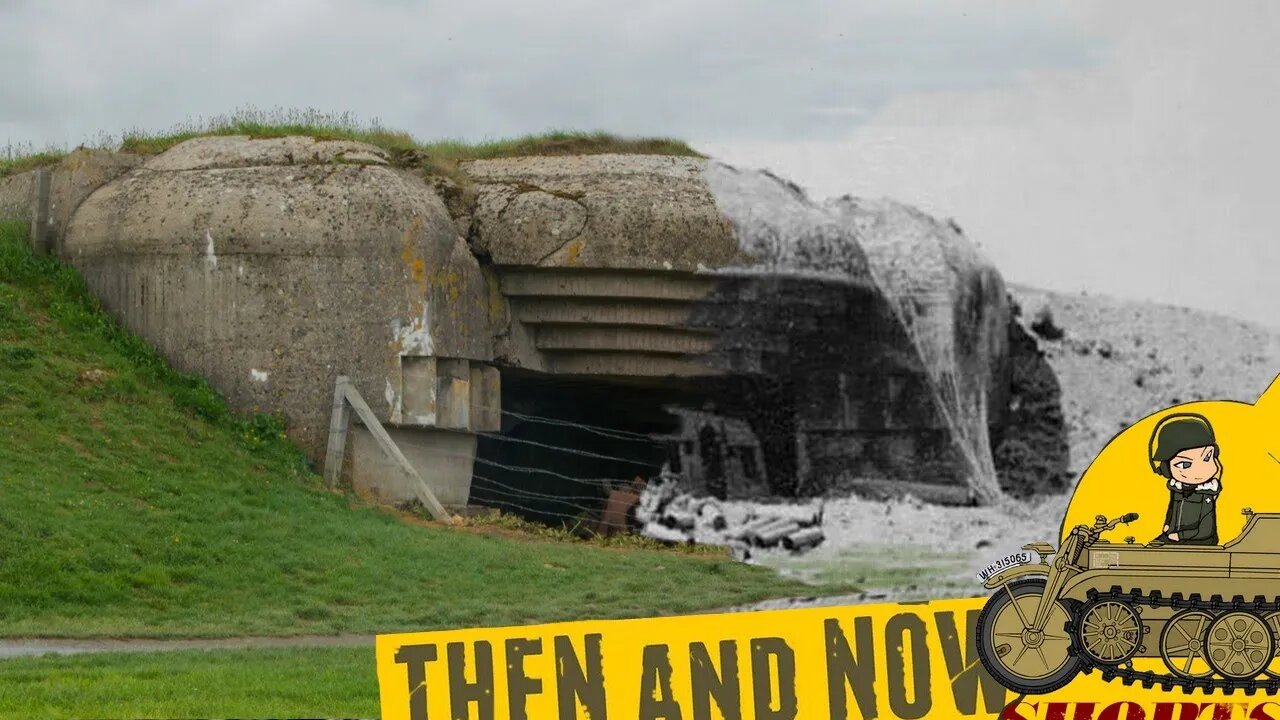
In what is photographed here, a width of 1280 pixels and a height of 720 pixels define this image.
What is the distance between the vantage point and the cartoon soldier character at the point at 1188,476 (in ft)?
20.5

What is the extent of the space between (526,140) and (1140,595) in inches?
387

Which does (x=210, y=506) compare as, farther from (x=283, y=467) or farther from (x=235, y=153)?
(x=235, y=153)

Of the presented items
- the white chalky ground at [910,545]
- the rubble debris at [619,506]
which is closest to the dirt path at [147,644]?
the white chalky ground at [910,545]

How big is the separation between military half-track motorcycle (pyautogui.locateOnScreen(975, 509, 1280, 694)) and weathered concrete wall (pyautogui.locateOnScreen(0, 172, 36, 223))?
1130 cm

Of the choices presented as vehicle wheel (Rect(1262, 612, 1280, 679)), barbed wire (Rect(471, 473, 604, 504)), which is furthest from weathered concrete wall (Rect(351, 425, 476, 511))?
vehicle wheel (Rect(1262, 612, 1280, 679))

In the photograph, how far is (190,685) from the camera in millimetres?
7973

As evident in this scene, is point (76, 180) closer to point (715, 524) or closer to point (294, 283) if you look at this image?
point (294, 283)

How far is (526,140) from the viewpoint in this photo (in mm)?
15070

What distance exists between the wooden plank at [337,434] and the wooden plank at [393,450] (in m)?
0.06

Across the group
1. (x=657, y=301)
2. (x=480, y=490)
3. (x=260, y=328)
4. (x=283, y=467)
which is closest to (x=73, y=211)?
(x=260, y=328)

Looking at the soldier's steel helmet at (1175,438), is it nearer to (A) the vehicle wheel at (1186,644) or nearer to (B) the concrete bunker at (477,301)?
(A) the vehicle wheel at (1186,644)

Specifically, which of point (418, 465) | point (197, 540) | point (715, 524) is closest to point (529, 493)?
point (418, 465)

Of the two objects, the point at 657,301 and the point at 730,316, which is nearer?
the point at 730,316

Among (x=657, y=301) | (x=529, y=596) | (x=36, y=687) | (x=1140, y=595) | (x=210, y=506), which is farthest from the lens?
(x=657, y=301)
